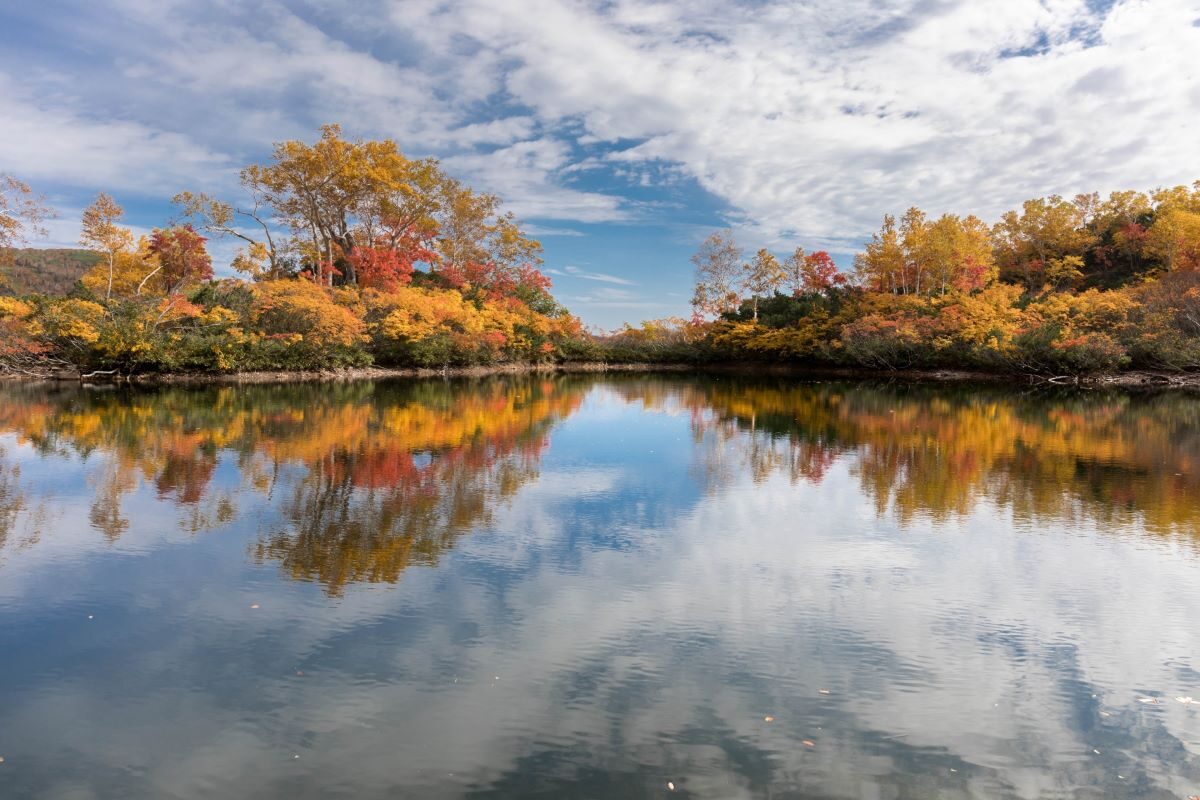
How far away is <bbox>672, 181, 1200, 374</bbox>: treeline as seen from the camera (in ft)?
95.1

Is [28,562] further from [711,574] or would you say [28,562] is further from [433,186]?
[433,186]

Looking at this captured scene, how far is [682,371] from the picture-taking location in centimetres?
4566

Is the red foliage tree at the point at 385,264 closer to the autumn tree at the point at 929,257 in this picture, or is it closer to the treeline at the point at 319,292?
the treeline at the point at 319,292

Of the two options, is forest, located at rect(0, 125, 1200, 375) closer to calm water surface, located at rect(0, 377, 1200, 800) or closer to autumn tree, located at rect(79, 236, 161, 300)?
autumn tree, located at rect(79, 236, 161, 300)

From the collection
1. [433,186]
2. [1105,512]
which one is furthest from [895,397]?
[433,186]

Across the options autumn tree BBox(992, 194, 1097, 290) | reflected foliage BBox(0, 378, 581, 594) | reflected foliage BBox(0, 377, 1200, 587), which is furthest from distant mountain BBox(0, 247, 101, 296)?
autumn tree BBox(992, 194, 1097, 290)

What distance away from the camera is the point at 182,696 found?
3820 millimetres

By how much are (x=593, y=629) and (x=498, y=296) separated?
37951mm

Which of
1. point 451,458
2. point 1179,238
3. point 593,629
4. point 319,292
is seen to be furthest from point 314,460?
point 1179,238

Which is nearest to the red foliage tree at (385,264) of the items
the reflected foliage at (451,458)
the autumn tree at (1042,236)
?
the reflected foliage at (451,458)

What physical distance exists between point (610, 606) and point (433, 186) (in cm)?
3601

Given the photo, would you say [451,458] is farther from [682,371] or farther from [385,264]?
[682,371]

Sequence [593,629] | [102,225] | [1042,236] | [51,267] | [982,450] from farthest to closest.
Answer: [51,267] → [1042,236] → [102,225] → [982,450] → [593,629]

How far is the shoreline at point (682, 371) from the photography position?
26.0 metres
